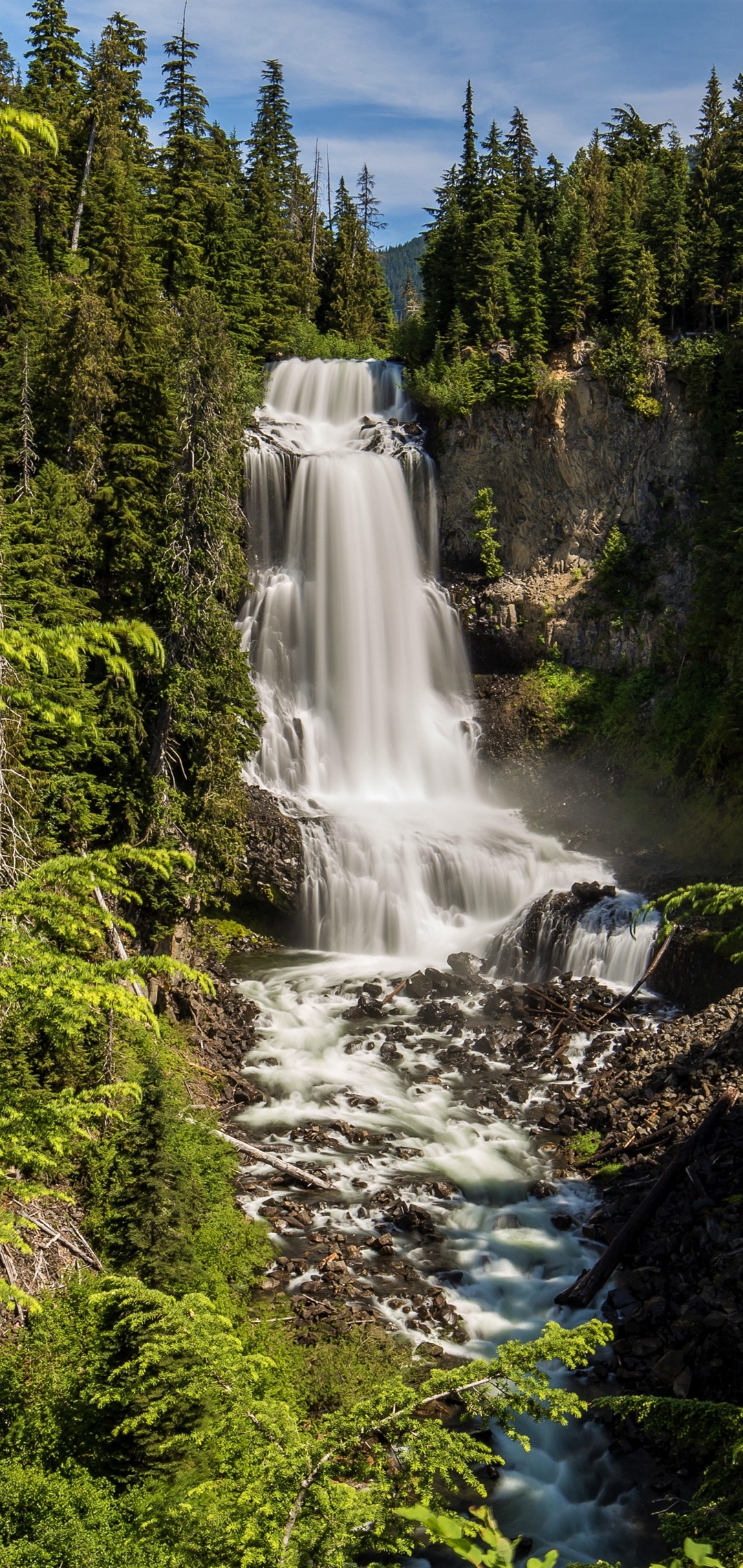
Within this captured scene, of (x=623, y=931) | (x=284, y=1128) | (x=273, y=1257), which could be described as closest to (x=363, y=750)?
(x=623, y=931)

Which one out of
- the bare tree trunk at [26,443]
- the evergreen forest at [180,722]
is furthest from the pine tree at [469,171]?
the bare tree trunk at [26,443]

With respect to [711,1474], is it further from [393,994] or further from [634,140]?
[634,140]

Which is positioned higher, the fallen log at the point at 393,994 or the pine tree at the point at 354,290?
the pine tree at the point at 354,290

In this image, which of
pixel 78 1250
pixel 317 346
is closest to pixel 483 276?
pixel 317 346

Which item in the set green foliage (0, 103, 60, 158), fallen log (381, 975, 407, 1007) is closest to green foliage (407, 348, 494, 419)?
fallen log (381, 975, 407, 1007)

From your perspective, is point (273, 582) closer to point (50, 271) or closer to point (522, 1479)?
point (50, 271)

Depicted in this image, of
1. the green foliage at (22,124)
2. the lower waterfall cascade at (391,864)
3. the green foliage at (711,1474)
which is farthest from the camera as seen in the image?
the lower waterfall cascade at (391,864)

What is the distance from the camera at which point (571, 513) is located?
3173 cm

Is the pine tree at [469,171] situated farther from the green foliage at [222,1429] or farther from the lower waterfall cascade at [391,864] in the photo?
the green foliage at [222,1429]

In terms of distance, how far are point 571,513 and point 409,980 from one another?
17431 millimetres

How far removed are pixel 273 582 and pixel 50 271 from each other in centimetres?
1505

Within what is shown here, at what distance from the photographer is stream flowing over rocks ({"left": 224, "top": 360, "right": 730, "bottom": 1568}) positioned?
12.1m

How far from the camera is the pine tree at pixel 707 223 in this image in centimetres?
3142

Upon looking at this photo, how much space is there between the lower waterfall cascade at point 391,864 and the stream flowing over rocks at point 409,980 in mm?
51
